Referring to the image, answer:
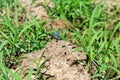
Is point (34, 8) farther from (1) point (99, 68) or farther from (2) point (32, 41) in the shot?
(1) point (99, 68)

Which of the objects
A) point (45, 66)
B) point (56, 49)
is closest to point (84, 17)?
point (56, 49)

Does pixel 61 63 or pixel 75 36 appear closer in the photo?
pixel 61 63

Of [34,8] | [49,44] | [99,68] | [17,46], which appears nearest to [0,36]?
[17,46]

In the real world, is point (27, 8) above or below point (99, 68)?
above

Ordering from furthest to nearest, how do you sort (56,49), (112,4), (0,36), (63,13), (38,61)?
(112,4) → (63,13) → (0,36) → (56,49) → (38,61)

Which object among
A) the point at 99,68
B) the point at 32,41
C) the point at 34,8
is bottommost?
the point at 99,68

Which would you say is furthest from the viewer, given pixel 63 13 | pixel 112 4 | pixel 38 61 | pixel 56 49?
pixel 112 4

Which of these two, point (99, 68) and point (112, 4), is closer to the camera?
point (99, 68)
